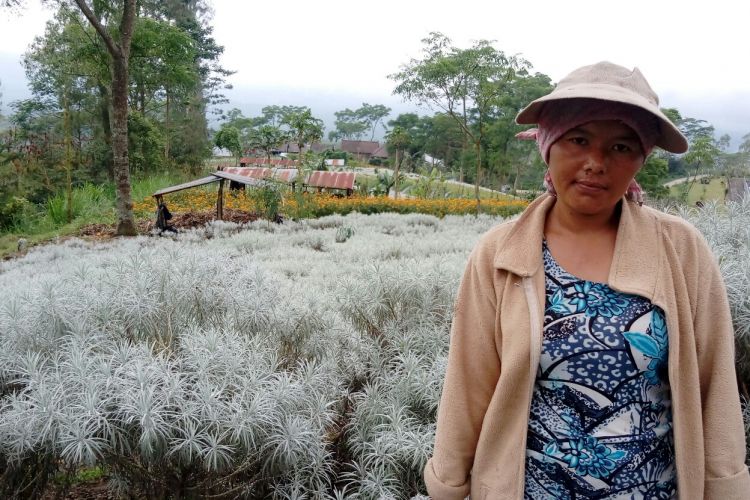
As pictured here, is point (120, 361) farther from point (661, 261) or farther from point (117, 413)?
point (661, 261)

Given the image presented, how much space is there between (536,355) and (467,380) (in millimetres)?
203

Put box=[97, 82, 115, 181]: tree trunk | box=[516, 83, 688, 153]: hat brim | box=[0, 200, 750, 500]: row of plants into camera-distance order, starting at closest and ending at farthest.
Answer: box=[516, 83, 688, 153]: hat brim, box=[0, 200, 750, 500]: row of plants, box=[97, 82, 115, 181]: tree trunk

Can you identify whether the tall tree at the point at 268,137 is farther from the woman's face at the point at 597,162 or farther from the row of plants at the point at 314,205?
the woman's face at the point at 597,162

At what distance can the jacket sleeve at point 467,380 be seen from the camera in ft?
4.10

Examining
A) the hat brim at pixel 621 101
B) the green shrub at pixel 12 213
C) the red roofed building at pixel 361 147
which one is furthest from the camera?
the red roofed building at pixel 361 147

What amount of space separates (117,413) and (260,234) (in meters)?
6.19

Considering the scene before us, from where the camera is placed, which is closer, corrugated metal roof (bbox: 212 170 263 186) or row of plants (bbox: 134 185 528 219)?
corrugated metal roof (bbox: 212 170 263 186)

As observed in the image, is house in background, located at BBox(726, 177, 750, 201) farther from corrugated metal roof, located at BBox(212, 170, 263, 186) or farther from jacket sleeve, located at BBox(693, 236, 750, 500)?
corrugated metal roof, located at BBox(212, 170, 263, 186)

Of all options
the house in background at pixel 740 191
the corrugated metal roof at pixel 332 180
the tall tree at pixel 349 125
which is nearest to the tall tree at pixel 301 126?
the corrugated metal roof at pixel 332 180

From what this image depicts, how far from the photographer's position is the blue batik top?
1.10 metres

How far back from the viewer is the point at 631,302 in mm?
1124

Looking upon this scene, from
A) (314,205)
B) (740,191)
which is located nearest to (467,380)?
(740,191)

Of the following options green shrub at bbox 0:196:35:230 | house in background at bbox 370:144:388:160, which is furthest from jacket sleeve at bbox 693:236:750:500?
house in background at bbox 370:144:388:160

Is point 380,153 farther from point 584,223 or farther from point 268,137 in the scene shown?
point 584,223
